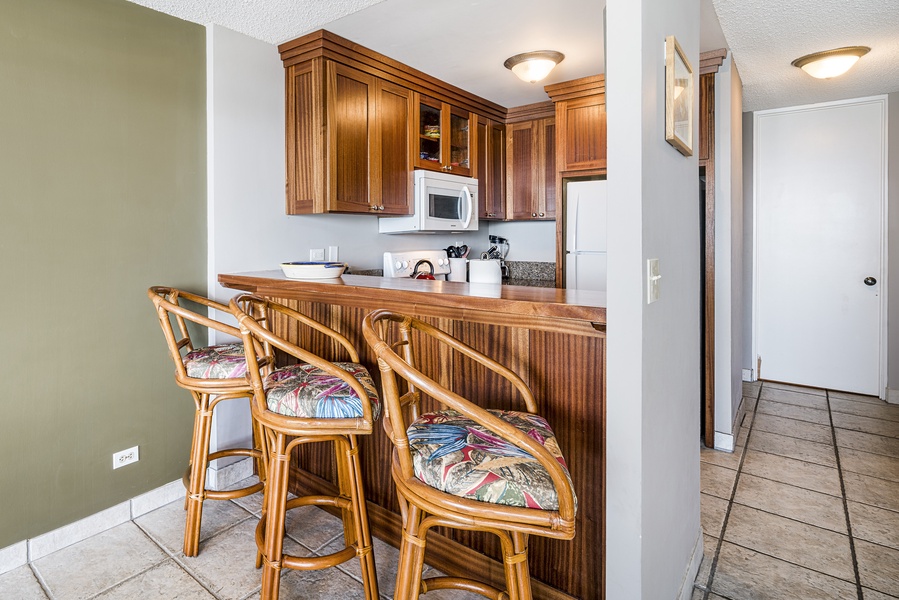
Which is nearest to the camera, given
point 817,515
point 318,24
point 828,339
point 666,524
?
point 666,524

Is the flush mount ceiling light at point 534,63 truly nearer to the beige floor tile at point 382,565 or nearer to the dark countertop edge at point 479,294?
the dark countertop edge at point 479,294

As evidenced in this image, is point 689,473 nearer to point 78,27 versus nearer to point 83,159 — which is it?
point 83,159

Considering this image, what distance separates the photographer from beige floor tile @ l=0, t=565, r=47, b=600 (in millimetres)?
1784

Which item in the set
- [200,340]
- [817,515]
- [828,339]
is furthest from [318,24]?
[828,339]

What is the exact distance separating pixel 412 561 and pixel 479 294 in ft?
2.42

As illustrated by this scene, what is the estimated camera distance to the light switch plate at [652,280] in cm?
123

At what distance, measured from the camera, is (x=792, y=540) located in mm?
2094

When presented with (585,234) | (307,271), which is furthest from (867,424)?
(307,271)

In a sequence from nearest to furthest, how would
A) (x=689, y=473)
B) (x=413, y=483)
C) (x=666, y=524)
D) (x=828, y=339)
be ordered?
(x=413, y=483) < (x=666, y=524) < (x=689, y=473) < (x=828, y=339)

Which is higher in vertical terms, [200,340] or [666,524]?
[200,340]

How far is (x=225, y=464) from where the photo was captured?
2.58m

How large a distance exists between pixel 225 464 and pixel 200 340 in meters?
0.64

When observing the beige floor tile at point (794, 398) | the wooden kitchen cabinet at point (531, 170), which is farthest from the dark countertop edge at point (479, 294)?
the beige floor tile at point (794, 398)

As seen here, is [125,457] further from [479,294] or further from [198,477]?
[479,294]
